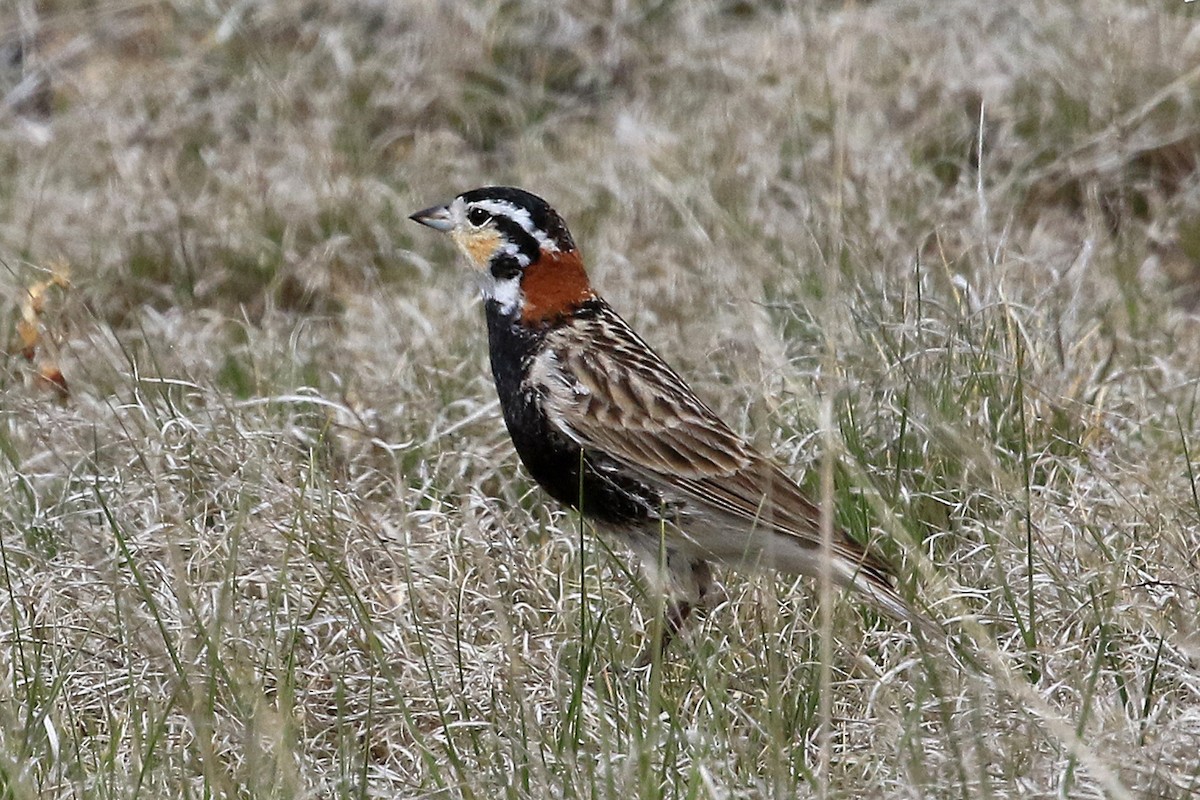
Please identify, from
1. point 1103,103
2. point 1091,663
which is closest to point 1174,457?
point 1091,663

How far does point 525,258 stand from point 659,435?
0.65 meters

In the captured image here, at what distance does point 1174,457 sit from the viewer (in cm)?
534

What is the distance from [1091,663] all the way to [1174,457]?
119cm

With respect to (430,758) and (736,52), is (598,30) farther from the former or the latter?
(430,758)

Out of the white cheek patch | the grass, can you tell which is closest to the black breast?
the grass

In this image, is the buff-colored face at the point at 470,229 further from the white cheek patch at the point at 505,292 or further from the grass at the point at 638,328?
the grass at the point at 638,328

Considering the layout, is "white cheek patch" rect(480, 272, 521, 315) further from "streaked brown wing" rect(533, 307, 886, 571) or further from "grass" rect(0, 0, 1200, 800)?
"grass" rect(0, 0, 1200, 800)

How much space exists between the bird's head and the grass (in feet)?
1.86

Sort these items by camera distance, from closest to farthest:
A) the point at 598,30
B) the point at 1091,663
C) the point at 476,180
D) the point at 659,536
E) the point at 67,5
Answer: the point at 1091,663 < the point at 659,536 < the point at 476,180 < the point at 598,30 < the point at 67,5

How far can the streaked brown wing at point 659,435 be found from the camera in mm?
4852

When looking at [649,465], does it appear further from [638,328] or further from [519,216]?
[638,328]

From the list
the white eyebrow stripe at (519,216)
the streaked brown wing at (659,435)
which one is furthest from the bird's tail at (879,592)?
the white eyebrow stripe at (519,216)

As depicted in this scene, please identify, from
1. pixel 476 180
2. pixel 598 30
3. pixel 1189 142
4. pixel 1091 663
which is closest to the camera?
pixel 1091 663

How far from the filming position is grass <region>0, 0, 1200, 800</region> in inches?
162
